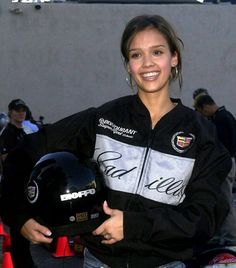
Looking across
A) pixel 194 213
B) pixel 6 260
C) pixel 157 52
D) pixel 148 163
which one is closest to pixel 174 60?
Answer: pixel 157 52

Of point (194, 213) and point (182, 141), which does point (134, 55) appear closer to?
point (182, 141)

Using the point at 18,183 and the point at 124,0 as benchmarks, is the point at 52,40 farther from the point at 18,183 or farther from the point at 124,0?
the point at 18,183

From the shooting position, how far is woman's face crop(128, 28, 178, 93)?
2.27 m

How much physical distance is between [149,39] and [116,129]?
1.19 feet

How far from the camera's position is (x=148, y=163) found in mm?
2184

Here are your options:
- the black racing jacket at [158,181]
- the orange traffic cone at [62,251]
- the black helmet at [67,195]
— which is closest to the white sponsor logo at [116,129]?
the black racing jacket at [158,181]

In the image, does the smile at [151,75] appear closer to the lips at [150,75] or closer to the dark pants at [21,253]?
the lips at [150,75]

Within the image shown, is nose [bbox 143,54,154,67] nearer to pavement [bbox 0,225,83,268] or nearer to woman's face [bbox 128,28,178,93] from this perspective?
woman's face [bbox 128,28,178,93]

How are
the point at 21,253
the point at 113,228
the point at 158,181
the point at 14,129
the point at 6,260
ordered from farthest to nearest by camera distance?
1. the point at 14,129
2. the point at 6,260
3. the point at 21,253
4. the point at 158,181
5. the point at 113,228

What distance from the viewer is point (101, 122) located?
2297 millimetres

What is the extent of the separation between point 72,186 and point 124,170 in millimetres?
202

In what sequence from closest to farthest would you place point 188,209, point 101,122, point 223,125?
point 188,209
point 101,122
point 223,125

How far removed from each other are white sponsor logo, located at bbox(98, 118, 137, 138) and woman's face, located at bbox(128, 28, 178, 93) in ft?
0.61

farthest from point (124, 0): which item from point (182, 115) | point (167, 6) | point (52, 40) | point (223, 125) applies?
point (182, 115)
